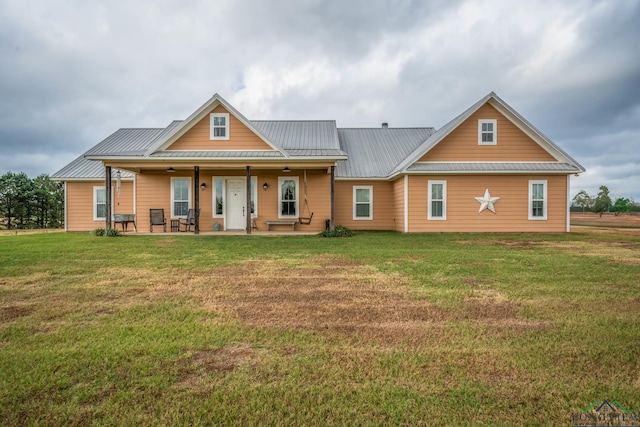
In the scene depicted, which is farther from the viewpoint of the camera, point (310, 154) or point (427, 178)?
point (427, 178)

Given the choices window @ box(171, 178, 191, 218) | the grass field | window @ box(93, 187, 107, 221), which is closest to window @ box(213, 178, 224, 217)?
window @ box(171, 178, 191, 218)

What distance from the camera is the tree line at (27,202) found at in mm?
22062

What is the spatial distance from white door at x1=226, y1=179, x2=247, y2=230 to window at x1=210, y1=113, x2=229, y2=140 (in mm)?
2239

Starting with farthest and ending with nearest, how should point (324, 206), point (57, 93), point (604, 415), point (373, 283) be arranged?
point (57, 93), point (324, 206), point (373, 283), point (604, 415)

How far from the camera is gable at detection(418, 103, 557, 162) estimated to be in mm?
15570

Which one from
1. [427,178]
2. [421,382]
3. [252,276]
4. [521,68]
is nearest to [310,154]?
[427,178]

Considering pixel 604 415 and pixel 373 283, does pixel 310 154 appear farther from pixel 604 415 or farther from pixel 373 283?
pixel 604 415

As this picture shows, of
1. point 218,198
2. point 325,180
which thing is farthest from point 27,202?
point 325,180

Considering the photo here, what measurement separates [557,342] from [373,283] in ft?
9.17

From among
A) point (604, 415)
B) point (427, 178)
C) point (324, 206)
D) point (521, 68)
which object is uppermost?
point (521, 68)

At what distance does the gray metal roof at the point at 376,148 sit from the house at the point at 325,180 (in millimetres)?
122

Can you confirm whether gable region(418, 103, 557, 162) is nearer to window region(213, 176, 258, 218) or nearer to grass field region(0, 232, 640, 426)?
window region(213, 176, 258, 218)

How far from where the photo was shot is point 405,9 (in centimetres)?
1515

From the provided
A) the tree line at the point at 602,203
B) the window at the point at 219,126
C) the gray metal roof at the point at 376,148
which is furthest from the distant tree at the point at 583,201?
the window at the point at 219,126
